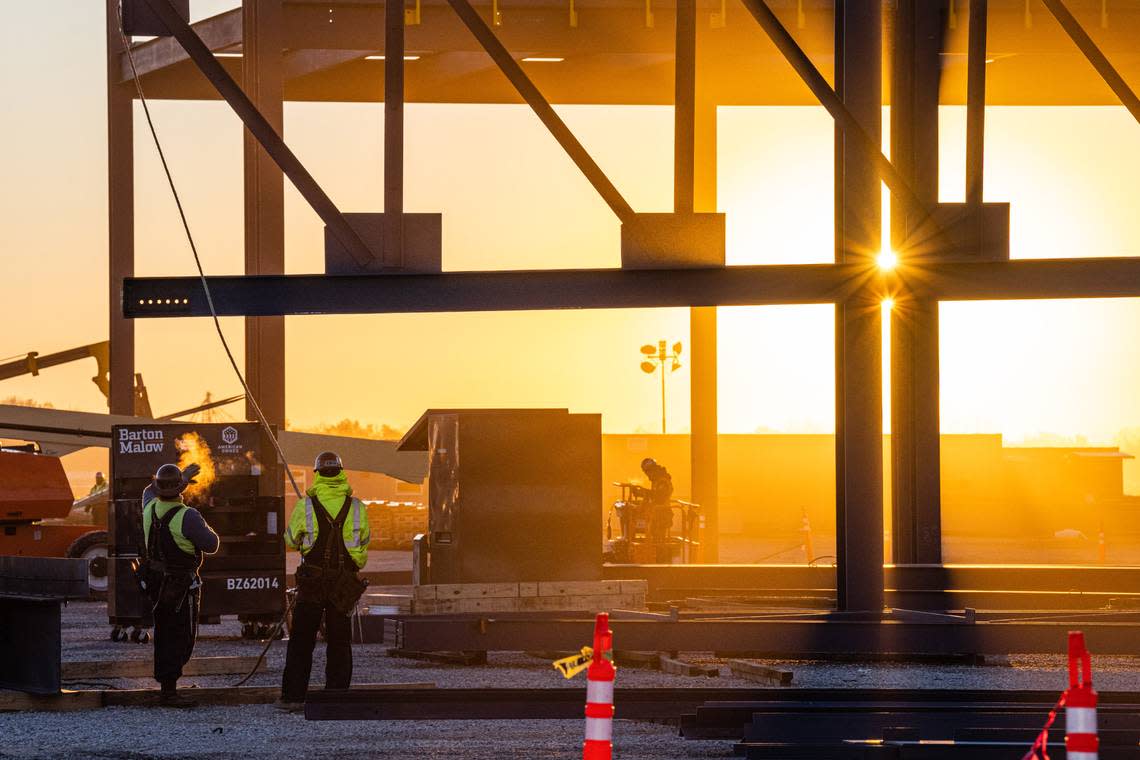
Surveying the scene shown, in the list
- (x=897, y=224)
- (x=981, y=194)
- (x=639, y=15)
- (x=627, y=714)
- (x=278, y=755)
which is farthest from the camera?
(x=639, y=15)

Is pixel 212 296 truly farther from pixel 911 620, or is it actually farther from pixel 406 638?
pixel 911 620

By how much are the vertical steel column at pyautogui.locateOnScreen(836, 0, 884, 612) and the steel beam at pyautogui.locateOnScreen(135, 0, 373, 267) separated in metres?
4.23

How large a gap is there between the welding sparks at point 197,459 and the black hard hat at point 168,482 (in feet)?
10.7

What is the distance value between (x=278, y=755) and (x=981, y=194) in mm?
8130

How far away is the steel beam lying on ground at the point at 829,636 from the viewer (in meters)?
14.5

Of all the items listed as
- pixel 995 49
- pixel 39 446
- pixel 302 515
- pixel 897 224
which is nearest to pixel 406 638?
pixel 302 515

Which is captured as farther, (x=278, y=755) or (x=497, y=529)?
(x=497, y=529)

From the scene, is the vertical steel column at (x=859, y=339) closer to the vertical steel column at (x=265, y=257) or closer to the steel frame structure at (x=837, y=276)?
the steel frame structure at (x=837, y=276)

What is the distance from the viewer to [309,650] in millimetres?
12484

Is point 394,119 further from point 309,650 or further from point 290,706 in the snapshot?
point 290,706

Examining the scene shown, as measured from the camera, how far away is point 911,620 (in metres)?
15.3

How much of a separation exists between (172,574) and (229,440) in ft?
12.8

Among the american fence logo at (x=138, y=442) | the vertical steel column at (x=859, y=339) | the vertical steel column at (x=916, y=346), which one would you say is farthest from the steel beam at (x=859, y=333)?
the american fence logo at (x=138, y=442)

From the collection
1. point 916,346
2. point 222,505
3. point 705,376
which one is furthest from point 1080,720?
→ point 705,376
